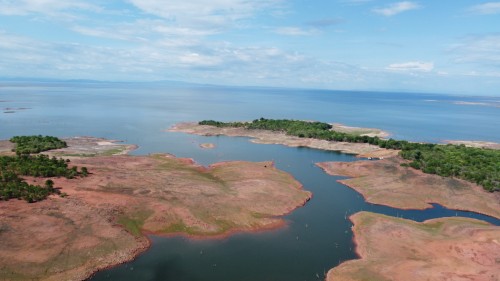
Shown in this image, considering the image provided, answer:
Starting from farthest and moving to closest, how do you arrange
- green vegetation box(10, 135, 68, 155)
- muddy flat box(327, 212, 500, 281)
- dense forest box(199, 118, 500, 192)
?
green vegetation box(10, 135, 68, 155), dense forest box(199, 118, 500, 192), muddy flat box(327, 212, 500, 281)

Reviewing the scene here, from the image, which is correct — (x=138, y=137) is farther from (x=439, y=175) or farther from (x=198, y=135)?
(x=439, y=175)

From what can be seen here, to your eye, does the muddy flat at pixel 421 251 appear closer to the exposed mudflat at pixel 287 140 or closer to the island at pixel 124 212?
the island at pixel 124 212

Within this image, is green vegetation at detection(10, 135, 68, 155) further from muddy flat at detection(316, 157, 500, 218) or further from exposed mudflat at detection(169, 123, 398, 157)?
muddy flat at detection(316, 157, 500, 218)

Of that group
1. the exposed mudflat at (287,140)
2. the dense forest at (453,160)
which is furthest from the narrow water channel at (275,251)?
the exposed mudflat at (287,140)

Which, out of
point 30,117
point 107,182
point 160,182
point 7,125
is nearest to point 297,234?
point 160,182

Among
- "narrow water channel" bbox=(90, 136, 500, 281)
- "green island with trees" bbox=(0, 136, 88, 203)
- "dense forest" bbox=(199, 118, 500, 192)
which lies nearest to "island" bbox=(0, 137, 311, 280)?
"green island with trees" bbox=(0, 136, 88, 203)

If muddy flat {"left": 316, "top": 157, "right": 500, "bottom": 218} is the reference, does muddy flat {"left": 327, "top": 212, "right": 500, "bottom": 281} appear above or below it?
below
